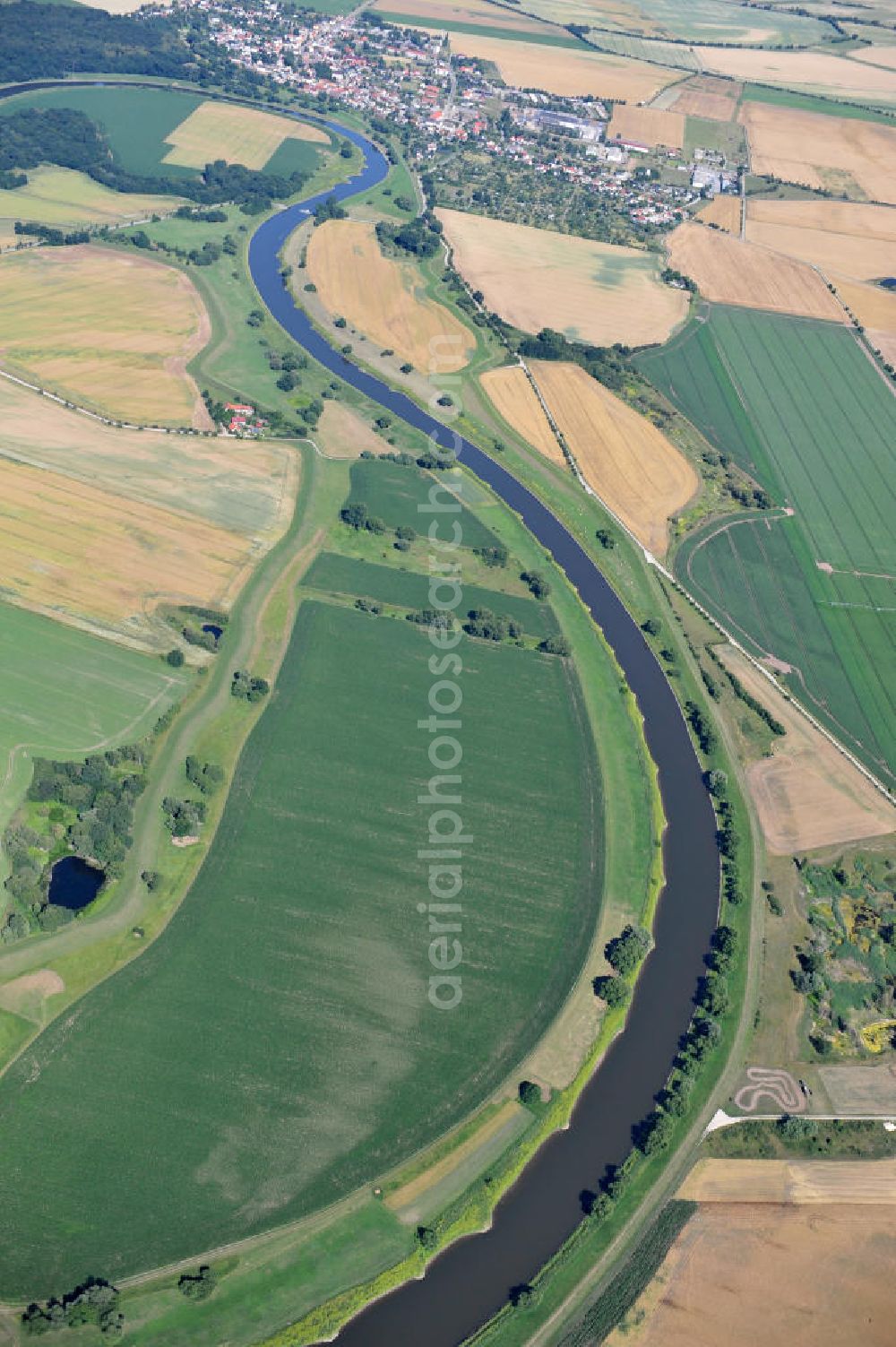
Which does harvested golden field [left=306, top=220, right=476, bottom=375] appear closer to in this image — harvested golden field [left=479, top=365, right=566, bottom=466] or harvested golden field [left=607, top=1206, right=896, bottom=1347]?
harvested golden field [left=479, top=365, right=566, bottom=466]

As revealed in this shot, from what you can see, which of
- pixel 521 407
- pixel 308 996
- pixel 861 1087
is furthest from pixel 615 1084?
pixel 521 407

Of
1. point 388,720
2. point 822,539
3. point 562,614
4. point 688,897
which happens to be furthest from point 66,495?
point 822,539

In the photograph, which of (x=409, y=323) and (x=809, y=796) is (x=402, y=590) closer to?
(x=809, y=796)

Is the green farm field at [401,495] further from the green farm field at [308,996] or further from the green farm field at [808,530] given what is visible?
the green farm field at [308,996]

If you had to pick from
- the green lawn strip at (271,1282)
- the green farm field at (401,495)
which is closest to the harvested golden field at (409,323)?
the green farm field at (401,495)

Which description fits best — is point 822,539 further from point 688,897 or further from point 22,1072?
point 22,1072

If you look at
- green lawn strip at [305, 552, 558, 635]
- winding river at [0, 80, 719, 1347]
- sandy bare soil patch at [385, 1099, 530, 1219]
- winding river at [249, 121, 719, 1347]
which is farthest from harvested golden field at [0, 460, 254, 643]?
sandy bare soil patch at [385, 1099, 530, 1219]
